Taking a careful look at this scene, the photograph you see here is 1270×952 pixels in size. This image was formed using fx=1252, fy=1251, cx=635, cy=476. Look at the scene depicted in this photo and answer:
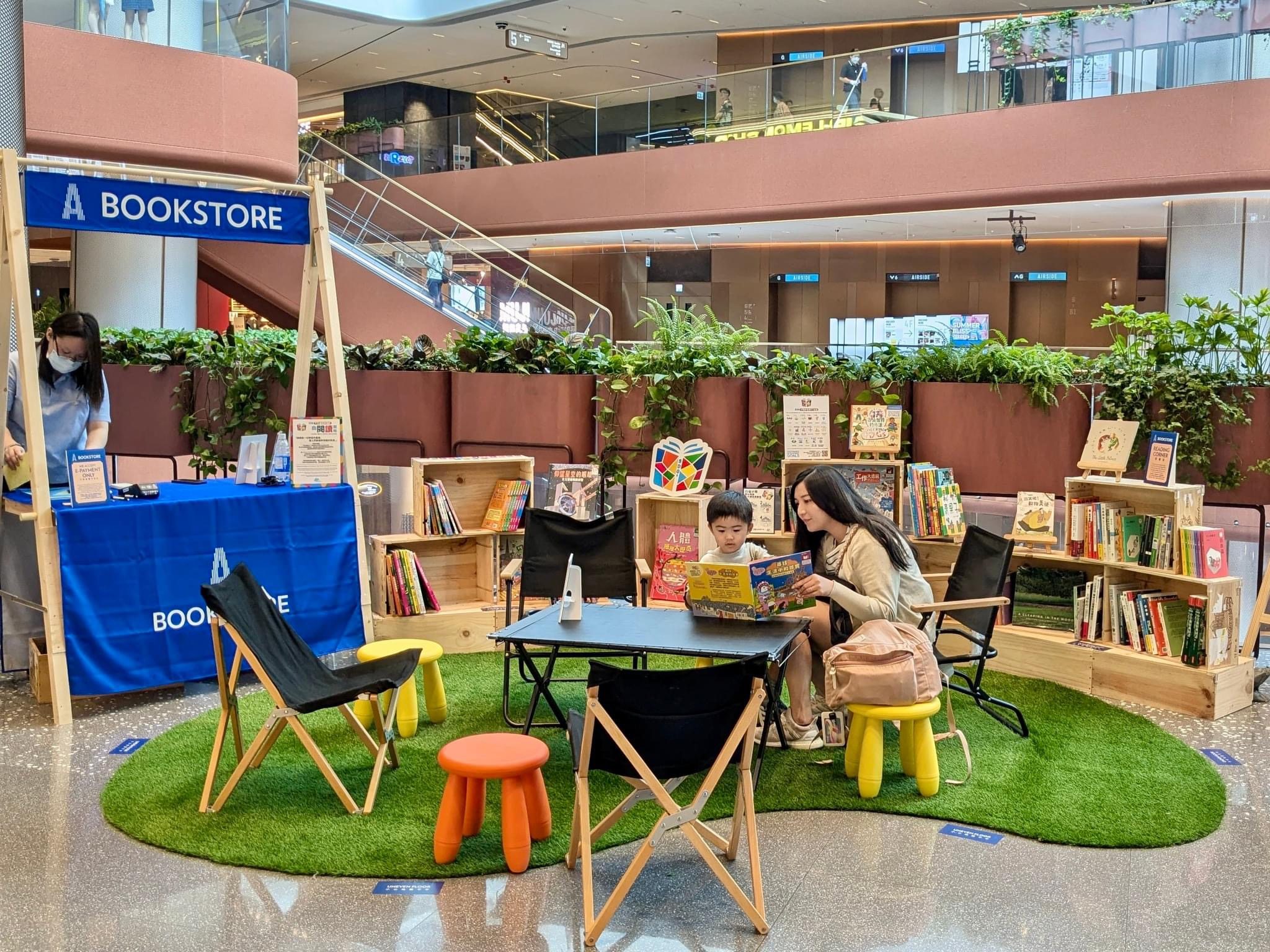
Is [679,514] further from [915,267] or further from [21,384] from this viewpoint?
[915,267]

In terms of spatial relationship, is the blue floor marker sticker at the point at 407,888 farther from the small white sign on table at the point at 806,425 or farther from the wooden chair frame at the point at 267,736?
the small white sign on table at the point at 806,425

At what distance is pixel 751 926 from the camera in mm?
3643

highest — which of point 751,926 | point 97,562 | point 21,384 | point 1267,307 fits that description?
point 1267,307

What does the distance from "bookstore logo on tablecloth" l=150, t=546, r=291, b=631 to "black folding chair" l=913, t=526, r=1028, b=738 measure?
3088 mm

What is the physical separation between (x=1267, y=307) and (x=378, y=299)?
36.1 ft

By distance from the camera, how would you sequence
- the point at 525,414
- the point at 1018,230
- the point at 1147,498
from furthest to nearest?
the point at 1018,230, the point at 525,414, the point at 1147,498

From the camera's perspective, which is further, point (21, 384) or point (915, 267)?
point (915, 267)

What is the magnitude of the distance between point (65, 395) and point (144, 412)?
2.78 meters

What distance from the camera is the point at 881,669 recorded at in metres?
4.58

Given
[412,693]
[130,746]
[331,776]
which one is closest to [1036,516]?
[412,693]

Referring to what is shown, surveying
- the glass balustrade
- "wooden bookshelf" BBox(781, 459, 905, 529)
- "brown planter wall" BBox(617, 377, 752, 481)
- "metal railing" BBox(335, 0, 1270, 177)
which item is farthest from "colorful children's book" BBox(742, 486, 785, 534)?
"metal railing" BBox(335, 0, 1270, 177)

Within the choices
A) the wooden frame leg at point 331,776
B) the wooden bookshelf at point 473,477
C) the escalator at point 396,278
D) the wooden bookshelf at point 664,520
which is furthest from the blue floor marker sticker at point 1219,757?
the escalator at point 396,278

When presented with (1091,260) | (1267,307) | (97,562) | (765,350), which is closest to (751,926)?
(97,562)

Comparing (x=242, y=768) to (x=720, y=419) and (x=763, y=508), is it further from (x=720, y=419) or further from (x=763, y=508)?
(x=720, y=419)
